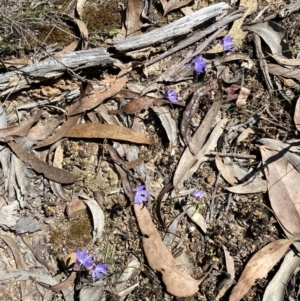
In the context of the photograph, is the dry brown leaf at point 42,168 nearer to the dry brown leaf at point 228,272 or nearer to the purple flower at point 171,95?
Result: the purple flower at point 171,95

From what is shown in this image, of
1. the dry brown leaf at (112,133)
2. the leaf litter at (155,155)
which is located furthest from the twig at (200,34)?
the dry brown leaf at (112,133)

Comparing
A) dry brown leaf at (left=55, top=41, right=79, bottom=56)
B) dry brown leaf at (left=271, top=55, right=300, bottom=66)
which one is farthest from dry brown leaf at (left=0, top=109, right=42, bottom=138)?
dry brown leaf at (left=271, top=55, right=300, bottom=66)

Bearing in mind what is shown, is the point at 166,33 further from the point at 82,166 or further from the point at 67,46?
the point at 82,166

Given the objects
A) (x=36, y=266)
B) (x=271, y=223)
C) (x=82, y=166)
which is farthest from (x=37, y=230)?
(x=271, y=223)

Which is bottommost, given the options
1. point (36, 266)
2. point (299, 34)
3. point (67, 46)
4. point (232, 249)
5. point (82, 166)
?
point (36, 266)

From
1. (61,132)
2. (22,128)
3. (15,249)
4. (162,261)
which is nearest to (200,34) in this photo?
(61,132)

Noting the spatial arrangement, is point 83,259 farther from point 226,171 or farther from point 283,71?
point 283,71
